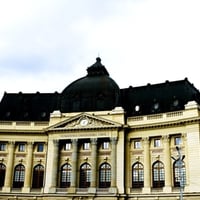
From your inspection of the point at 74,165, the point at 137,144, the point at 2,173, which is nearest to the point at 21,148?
the point at 2,173

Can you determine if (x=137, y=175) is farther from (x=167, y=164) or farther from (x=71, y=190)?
(x=71, y=190)

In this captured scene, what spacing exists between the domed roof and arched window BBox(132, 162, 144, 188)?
992 centimetres

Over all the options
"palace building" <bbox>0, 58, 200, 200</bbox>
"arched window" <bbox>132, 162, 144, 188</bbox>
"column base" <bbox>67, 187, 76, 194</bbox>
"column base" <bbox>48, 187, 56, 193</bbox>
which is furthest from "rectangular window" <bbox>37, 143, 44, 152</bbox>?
"arched window" <bbox>132, 162, 144, 188</bbox>

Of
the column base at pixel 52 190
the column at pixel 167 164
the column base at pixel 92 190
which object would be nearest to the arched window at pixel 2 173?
the column base at pixel 52 190

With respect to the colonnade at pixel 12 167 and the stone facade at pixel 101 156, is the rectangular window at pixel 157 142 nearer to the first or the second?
the stone facade at pixel 101 156

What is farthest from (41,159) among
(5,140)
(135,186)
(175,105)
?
(175,105)

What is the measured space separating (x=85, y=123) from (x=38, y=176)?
11.4 meters

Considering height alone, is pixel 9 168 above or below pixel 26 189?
above

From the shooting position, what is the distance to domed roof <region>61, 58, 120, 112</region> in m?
60.2

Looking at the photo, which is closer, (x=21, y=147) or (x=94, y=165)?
(x=94, y=165)

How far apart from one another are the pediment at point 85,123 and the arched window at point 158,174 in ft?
26.0

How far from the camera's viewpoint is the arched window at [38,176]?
59.4 metres

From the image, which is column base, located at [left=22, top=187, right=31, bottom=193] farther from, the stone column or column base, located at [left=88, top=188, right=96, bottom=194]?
the stone column

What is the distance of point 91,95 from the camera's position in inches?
2414
